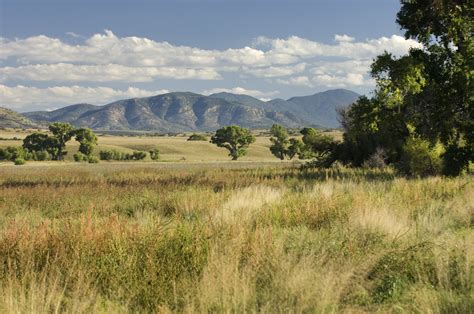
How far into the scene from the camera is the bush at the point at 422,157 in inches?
913

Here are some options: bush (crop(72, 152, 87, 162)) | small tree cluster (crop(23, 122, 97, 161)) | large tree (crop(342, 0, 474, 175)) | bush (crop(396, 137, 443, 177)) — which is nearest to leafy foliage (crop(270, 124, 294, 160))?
small tree cluster (crop(23, 122, 97, 161))

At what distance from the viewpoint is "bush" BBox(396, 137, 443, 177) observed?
23.2 m

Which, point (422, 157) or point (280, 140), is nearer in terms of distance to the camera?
point (422, 157)

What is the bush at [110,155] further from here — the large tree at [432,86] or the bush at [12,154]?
the large tree at [432,86]

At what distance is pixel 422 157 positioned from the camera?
23516 millimetres

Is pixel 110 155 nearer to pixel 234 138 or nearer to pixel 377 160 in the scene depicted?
pixel 234 138

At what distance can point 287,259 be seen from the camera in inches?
240

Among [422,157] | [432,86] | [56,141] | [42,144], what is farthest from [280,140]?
[432,86]

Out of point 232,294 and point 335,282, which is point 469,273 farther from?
point 232,294

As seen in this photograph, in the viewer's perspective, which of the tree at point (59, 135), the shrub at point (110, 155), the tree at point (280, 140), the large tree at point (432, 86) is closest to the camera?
the large tree at point (432, 86)

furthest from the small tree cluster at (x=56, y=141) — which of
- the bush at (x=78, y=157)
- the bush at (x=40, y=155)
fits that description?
the bush at (x=78, y=157)

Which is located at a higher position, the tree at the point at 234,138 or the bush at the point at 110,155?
the tree at the point at 234,138

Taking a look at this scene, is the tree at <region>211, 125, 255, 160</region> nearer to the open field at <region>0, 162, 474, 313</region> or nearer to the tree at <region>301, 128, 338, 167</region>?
the tree at <region>301, 128, 338, 167</region>

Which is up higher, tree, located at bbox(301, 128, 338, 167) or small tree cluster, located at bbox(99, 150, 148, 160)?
tree, located at bbox(301, 128, 338, 167)
